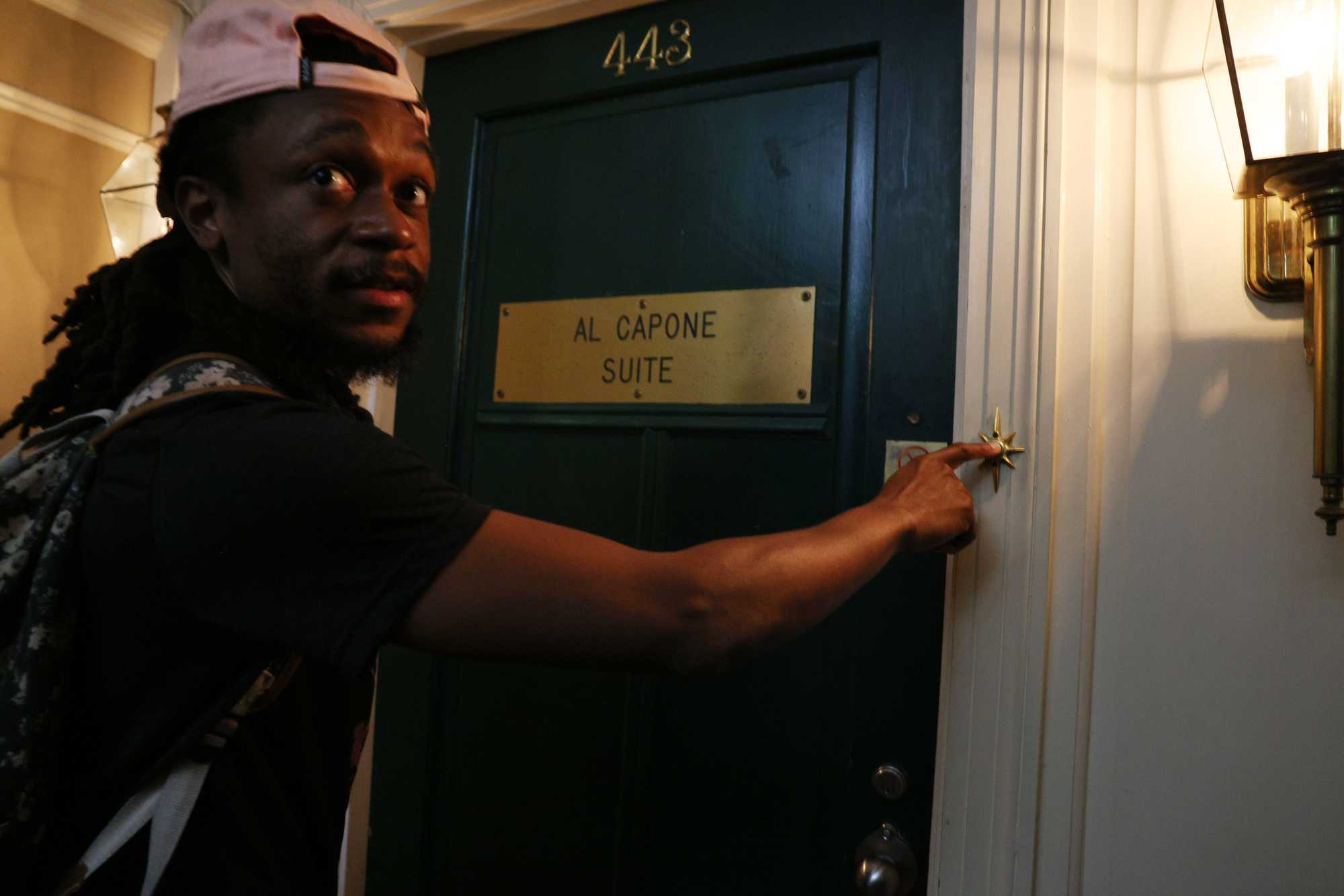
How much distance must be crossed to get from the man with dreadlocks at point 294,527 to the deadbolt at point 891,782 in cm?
37

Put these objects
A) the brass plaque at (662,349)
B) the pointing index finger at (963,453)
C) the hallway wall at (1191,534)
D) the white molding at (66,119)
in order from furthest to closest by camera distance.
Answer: the white molding at (66,119)
the brass plaque at (662,349)
the pointing index finger at (963,453)
the hallway wall at (1191,534)

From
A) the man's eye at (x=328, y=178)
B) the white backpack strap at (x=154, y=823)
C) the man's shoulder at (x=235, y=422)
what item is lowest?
the white backpack strap at (x=154, y=823)

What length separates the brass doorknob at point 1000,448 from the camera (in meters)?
1.08

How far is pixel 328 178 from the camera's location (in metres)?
0.89

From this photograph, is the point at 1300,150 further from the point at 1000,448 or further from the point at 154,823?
the point at 154,823

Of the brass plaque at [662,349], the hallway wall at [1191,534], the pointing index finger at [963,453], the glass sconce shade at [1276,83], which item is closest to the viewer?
the glass sconce shade at [1276,83]

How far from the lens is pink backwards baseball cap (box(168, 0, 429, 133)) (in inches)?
34.7

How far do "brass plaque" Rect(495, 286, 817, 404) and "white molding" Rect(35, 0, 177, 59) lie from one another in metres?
1.00

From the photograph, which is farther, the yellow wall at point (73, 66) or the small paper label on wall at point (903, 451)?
the yellow wall at point (73, 66)

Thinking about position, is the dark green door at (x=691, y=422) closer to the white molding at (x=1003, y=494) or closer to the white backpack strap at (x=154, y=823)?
Result: the white molding at (x=1003, y=494)

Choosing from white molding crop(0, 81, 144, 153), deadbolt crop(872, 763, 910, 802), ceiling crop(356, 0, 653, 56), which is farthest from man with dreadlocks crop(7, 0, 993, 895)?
white molding crop(0, 81, 144, 153)

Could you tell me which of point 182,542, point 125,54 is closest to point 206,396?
point 182,542

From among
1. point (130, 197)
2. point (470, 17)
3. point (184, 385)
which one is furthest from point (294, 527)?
point (130, 197)

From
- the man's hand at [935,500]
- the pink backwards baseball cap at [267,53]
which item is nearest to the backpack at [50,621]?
the pink backwards baseball cap at [267,53]
